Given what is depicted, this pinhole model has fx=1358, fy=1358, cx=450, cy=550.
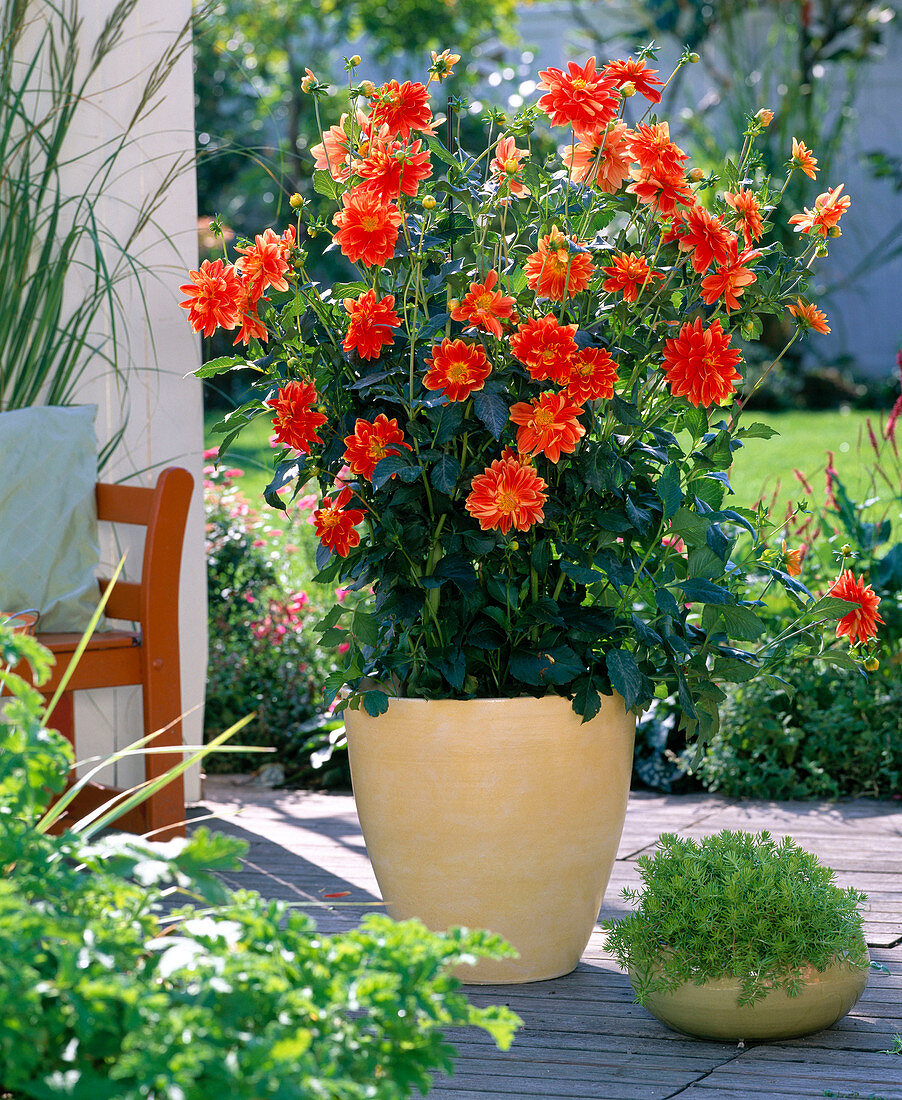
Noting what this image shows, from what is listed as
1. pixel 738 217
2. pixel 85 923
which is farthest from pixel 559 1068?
pixel 738 217

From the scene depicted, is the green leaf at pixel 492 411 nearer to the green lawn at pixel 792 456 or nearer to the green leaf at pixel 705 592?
the green leaf at pixel 705 592

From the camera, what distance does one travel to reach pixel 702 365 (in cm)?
187

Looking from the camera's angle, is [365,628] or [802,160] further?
[365,628]

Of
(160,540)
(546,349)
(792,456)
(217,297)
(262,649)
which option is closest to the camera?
(546,349)

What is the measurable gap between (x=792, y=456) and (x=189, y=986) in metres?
6.38

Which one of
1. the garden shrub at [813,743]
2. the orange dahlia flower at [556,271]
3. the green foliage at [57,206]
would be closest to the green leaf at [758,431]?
the orange dahlia flower at [556,271]

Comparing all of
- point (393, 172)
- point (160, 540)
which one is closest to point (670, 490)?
point (393, 172)

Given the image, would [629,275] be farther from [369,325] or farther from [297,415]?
[297,415]

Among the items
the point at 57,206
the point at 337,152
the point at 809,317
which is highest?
the point at 57,206

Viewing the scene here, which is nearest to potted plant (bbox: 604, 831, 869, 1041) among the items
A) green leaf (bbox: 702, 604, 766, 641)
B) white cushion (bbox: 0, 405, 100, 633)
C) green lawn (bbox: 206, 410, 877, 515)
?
green leaf (bbox: 702, 604, 766, 641)

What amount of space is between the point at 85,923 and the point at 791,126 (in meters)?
8.91

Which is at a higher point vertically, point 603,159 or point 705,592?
point 603,159

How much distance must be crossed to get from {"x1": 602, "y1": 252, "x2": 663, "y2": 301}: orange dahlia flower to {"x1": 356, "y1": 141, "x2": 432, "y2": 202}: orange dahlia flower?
29 cm

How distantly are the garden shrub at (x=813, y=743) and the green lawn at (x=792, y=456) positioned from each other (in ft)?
5.82
